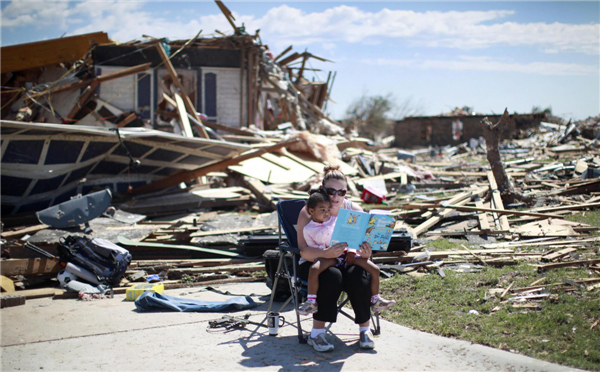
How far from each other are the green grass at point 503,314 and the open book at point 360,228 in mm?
976

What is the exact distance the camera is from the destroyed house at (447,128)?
98.7 ft

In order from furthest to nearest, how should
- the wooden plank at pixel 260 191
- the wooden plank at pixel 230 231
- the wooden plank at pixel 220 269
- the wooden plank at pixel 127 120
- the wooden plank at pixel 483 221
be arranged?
the wooden plank at pixel 127 120, the wooden plank at pixel 260 191, the wooden plank at pixel 230 231, the wooden plank at pixel 483 221, the wooden plank at pixel 220 269

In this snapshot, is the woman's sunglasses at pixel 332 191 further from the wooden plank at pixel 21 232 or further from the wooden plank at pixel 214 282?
the wooden plank at pixel 21 232

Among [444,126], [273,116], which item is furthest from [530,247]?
[444,126]

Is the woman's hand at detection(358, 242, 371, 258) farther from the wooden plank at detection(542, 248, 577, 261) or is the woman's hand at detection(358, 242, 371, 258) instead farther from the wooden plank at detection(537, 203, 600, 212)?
the wooden plank at detection(537, 203, 600, 212)

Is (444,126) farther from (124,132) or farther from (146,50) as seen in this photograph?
(124,132)

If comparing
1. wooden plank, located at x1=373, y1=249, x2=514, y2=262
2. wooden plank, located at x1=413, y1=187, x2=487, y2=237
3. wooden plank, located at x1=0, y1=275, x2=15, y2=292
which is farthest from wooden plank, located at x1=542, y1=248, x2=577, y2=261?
wooden plank, located at x1=0, y1=275, x2=15, y2=292

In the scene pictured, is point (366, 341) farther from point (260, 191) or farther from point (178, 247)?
point (260, 191)

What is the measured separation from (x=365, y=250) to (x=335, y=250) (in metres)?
0.26

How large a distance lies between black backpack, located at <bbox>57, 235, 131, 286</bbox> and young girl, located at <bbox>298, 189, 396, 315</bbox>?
3300mm

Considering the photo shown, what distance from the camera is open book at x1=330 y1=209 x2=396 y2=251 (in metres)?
3.97

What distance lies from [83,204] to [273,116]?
1484cm

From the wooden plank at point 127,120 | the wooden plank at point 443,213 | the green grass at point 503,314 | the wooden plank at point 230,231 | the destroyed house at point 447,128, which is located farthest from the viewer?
the destroyed house at point 447,128

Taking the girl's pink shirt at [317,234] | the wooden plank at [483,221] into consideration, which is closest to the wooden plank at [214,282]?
the girl's pink shirt at [317,234]
